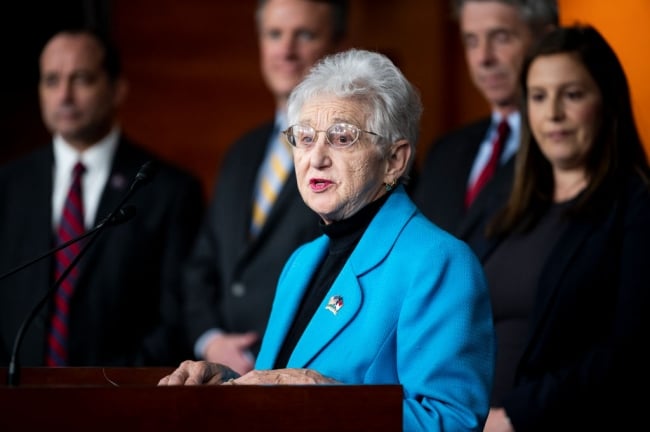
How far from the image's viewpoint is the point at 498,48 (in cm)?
396

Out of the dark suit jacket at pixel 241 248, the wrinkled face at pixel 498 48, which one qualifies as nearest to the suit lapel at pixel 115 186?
the dark suit jacket at pixel 241 248

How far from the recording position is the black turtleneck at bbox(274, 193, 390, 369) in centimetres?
245

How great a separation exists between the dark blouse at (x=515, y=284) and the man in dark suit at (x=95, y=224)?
51.9 inches

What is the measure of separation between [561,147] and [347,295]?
118 centimetres

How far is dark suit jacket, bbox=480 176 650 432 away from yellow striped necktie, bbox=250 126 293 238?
1273 mm

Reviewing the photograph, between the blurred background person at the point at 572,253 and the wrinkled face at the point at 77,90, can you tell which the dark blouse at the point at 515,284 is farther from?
the wrinkled face at the point at 77,90

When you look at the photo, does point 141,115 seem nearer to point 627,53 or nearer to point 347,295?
point 627,53

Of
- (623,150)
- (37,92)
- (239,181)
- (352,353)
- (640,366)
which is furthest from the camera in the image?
(37,92)

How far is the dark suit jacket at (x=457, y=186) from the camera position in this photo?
353 centimetres

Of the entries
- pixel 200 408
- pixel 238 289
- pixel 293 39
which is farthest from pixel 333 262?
Result: pixel 293 39

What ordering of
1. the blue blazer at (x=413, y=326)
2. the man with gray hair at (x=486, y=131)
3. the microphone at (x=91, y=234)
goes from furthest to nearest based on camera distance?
the man with gray hair at (x=486, y=131)
the blue blazer at (x=413, y=326)
the microphone at (x=91, y=234)

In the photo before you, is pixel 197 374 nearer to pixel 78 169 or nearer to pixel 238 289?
pixel 238 289

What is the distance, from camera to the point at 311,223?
386 centimetres

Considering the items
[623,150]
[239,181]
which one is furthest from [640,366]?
[239,181]
